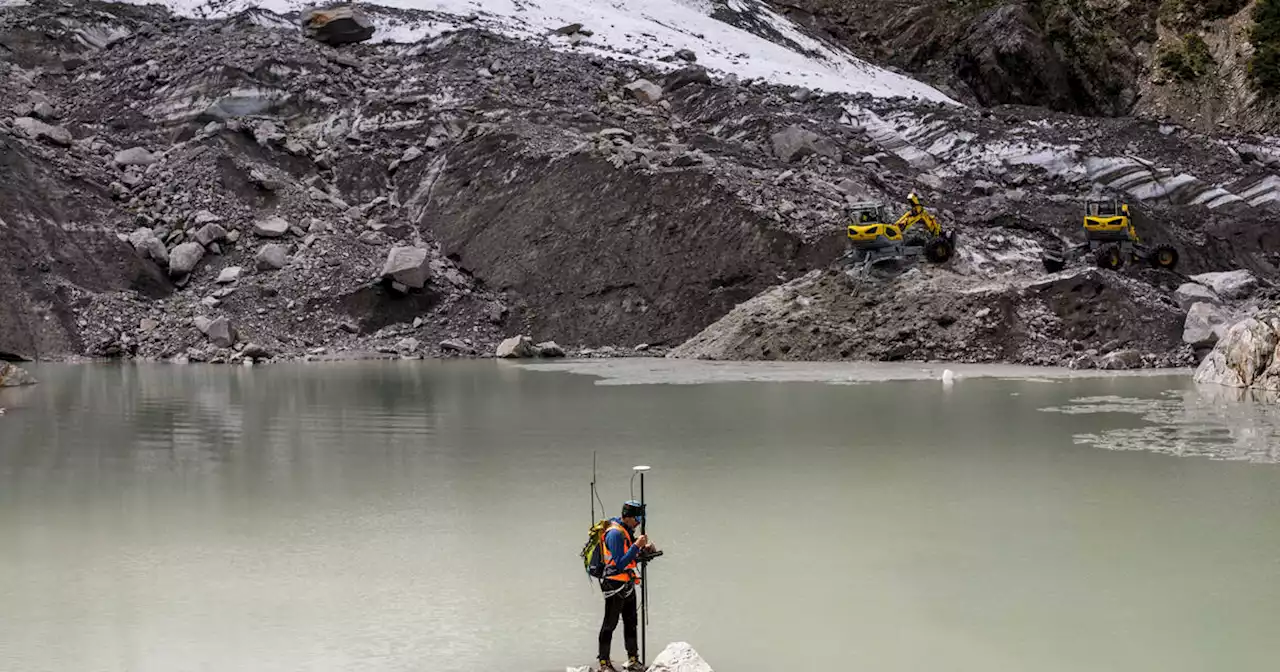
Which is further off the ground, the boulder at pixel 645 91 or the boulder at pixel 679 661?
the boulder at pixel 645 91

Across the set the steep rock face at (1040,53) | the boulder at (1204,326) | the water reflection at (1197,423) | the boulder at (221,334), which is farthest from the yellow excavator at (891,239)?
the steep rock face at (1040,53)

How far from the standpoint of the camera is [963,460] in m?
14.6

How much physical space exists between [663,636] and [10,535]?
23.0 feet

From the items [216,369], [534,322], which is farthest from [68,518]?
[534,322]

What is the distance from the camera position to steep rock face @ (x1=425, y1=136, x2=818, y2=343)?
35.2 meters

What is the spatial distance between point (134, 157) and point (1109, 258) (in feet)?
109

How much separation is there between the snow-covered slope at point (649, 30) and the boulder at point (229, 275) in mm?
18869

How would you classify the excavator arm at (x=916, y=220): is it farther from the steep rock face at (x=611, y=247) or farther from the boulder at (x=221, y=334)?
the boulder at (x=221, y=334)

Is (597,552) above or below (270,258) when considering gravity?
below

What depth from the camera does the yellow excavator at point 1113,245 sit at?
1330 inches

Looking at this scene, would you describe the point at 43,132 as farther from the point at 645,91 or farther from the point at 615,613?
the point at 615,613

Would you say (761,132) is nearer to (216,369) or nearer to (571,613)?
(216,369)

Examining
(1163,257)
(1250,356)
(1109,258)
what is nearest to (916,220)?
(1109,258)

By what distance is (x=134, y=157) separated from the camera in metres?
42.0
